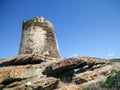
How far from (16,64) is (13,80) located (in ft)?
8.76

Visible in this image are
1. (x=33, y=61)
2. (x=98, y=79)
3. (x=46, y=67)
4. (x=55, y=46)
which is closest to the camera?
(x=98, y=79)

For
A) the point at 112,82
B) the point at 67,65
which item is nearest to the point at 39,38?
the point at 67,65

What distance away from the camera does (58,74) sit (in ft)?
47.3

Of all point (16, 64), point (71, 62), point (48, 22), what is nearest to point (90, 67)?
point (71, 62)

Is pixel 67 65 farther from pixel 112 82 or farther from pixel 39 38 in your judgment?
pixel 39 38

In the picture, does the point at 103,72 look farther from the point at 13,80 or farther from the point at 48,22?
the point at 48,22

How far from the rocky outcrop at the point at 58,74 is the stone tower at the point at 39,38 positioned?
12.4ft

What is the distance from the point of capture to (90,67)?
14273mm

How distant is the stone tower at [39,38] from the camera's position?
62.1 feet

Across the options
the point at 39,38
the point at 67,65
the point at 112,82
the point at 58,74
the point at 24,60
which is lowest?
the point at 112,82

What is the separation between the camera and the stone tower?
18.9 metres

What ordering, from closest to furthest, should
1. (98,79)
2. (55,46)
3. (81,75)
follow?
(98,79) < (81,75) < (55,46)

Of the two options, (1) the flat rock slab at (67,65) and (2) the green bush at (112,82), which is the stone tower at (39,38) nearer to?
(1) the flat rock slab at (67,65)

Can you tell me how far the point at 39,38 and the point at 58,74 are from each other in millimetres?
5897
